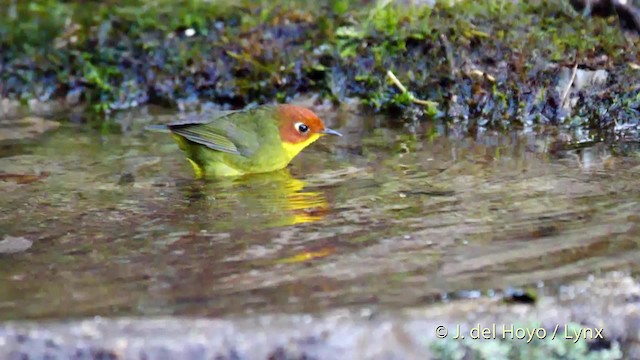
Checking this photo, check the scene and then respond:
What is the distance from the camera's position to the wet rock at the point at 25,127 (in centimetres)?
542

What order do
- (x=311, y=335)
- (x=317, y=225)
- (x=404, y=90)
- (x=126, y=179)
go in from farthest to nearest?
(x=404, y=90) → (x=126, y=179) → (x=317, y=225) → (x=311, y=335)

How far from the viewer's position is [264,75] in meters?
6.26

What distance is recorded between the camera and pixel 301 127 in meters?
5.03

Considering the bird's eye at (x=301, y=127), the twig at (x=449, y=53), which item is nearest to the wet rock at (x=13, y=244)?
the bird's eye at (x=301, y=127)

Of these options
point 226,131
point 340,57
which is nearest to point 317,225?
point 226,131

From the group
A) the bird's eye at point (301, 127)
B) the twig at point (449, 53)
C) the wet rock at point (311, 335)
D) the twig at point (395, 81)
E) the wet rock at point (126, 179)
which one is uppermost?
the twig at point (449, 53)

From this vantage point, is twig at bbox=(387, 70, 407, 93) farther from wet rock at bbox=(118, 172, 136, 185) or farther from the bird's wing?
wet rock at bbox=(118, 172, 136, 185)

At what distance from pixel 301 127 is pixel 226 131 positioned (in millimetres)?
403

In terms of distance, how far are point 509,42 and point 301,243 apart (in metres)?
3.12

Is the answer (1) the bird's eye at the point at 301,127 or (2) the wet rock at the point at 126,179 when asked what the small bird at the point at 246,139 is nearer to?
(1) the bird's eye at the point at 301,127

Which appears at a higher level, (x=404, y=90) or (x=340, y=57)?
(x=340, y=57)

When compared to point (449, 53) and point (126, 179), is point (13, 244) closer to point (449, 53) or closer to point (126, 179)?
point (126, 179)

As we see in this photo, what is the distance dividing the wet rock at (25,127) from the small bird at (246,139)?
40.3 inches

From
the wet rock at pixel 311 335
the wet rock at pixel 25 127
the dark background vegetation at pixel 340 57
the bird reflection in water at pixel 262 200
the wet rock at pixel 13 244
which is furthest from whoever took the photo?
the dark background vegetation at pixel 340 57
